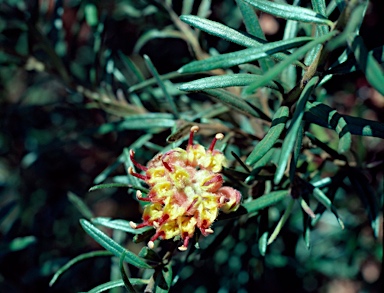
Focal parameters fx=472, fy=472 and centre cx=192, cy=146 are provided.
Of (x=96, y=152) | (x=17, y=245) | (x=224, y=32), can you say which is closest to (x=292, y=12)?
(x=224, y=32)

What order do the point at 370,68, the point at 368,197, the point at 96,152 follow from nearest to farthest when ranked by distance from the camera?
the point at 370,68
the point at 368,197
the point at 96,152

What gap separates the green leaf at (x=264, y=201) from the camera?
72 centimetres

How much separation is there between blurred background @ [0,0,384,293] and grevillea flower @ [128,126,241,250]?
1.20 feet

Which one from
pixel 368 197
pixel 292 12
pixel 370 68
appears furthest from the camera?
pixel 368 197

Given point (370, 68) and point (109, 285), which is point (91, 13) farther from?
point (370, 68)

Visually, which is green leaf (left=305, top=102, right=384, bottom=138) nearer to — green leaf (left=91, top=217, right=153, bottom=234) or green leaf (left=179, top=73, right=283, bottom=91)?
green leaf (left=179, top=73, right=283, bottom=91)

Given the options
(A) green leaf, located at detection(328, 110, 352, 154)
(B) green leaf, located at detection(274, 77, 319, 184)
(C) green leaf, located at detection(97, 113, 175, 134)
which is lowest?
(C) green leaf, located at detection(97, 113, 175, 134)

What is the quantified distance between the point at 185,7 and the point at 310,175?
435 millimetres

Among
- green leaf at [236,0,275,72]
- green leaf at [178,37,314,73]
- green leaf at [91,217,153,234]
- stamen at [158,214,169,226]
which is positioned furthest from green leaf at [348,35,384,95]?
green leaf at [91,217,153,234]

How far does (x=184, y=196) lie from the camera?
646mm

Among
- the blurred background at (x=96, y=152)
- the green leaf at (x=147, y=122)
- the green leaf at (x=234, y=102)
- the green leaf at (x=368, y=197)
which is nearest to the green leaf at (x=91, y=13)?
the blurred background at (x=96, y=152)

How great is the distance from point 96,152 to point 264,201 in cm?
80

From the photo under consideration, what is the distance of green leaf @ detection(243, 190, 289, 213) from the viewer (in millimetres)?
721

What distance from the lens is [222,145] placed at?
0.79 m
